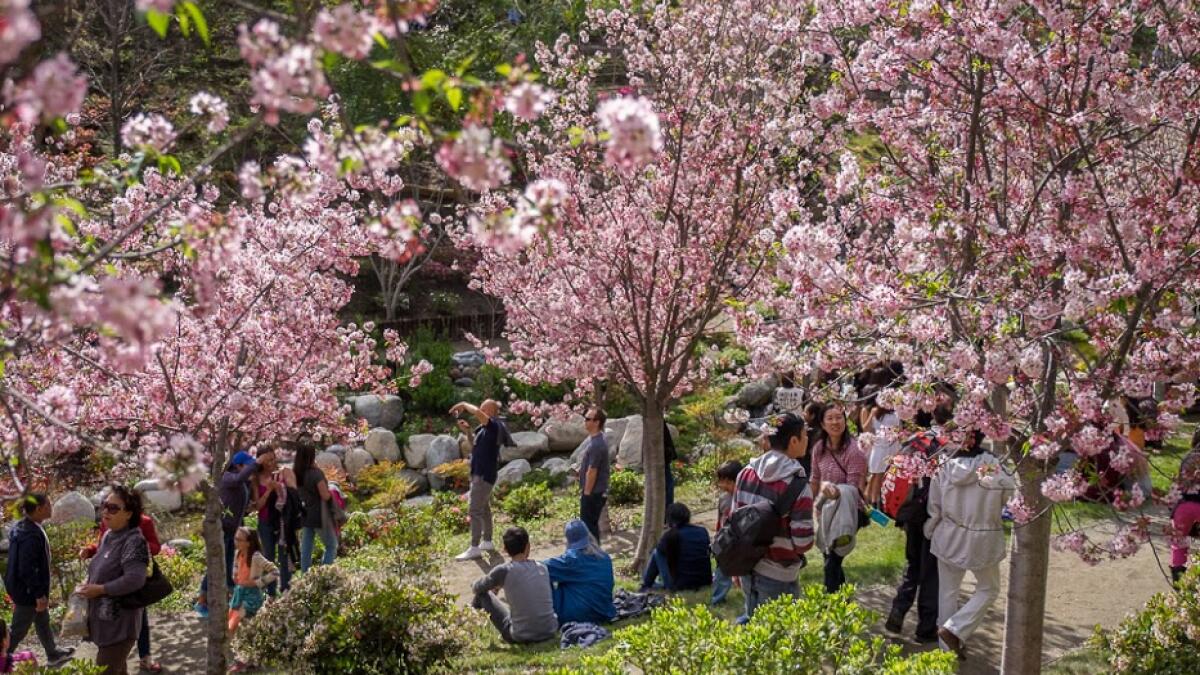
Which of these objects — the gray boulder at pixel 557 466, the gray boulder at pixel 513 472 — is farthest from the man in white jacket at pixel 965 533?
the gray boulder at pixel 557 466

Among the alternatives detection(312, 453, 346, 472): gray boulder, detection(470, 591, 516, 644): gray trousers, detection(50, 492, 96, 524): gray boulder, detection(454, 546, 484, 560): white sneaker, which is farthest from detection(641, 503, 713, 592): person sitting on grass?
detection(50, 492, 96, 524): gray boulder

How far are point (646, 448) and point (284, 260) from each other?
373cm

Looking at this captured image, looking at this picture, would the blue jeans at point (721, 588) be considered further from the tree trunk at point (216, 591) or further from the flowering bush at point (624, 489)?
the flowering bush at point (624, 489)

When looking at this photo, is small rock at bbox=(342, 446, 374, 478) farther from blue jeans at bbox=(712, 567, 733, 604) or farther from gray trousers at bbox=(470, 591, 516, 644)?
blue jeans at bbox=(712, 567, 733, 604)

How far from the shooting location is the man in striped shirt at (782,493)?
686cm

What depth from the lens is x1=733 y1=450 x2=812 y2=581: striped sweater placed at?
686 centimetres

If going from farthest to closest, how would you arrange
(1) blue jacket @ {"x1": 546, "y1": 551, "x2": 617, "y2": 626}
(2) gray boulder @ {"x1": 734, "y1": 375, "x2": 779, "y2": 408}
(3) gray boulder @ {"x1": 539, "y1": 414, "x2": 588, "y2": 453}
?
(2) gray boulder @ {"x1": 734, "y1": 375, "x2": 779, "y2": 408} < (3) gray boulder @ {"x1": 539, "y1": 414, "x2": 588, "y2": 453} < (1) blue jacket @ {"x1": 546, "y1": 551, "x2": 617, "y2": 626}

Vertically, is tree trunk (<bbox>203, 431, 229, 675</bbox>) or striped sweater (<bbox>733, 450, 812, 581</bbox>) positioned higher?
striped sweater (<bbox>733, 450, 812, 581</bbox>)

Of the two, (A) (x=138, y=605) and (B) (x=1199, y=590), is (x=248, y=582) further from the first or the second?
(B) (x=1199, y=590)

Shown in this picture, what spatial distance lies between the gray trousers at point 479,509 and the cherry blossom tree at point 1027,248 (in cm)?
507

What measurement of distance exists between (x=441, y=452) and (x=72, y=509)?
198 inches

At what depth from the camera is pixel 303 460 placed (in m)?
9.87

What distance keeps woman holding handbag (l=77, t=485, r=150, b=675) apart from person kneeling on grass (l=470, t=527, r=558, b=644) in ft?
7.75

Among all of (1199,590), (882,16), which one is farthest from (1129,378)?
(882,16)
